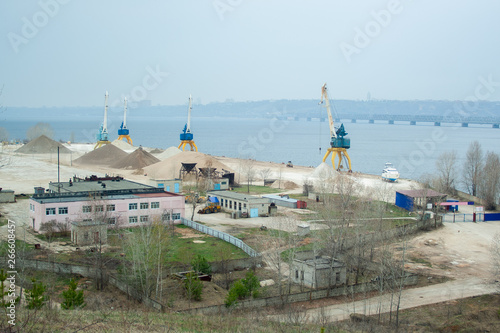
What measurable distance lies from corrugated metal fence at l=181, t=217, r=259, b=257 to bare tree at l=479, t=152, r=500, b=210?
2370 cm

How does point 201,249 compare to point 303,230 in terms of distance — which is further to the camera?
point 303,230

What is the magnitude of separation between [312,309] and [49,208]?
16.6m

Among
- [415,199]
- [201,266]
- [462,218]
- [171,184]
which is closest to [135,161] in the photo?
[171,184]

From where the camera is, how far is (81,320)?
13523 millimetres

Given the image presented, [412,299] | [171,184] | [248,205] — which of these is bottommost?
[412,299]

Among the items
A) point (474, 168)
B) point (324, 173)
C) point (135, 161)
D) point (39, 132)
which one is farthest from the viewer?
point (39, 132)

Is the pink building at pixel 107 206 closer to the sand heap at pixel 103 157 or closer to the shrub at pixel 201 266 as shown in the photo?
the shrub at pixel 201 266

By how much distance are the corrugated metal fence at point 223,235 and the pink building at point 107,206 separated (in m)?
1.21

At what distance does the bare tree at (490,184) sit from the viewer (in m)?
41.1

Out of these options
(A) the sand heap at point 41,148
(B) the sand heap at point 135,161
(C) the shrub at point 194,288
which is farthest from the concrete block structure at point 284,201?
(A) the sand heap at point 41,148

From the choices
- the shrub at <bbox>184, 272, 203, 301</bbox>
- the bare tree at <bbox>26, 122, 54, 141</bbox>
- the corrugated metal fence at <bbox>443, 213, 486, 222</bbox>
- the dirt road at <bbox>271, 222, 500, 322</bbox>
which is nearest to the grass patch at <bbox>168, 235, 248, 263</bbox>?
the shrub at <bbox>184, 272, 203, 301</bbox>

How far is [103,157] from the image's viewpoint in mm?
72938

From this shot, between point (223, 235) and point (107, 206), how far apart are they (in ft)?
23.3

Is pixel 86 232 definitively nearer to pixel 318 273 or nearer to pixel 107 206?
pixel 107 206
